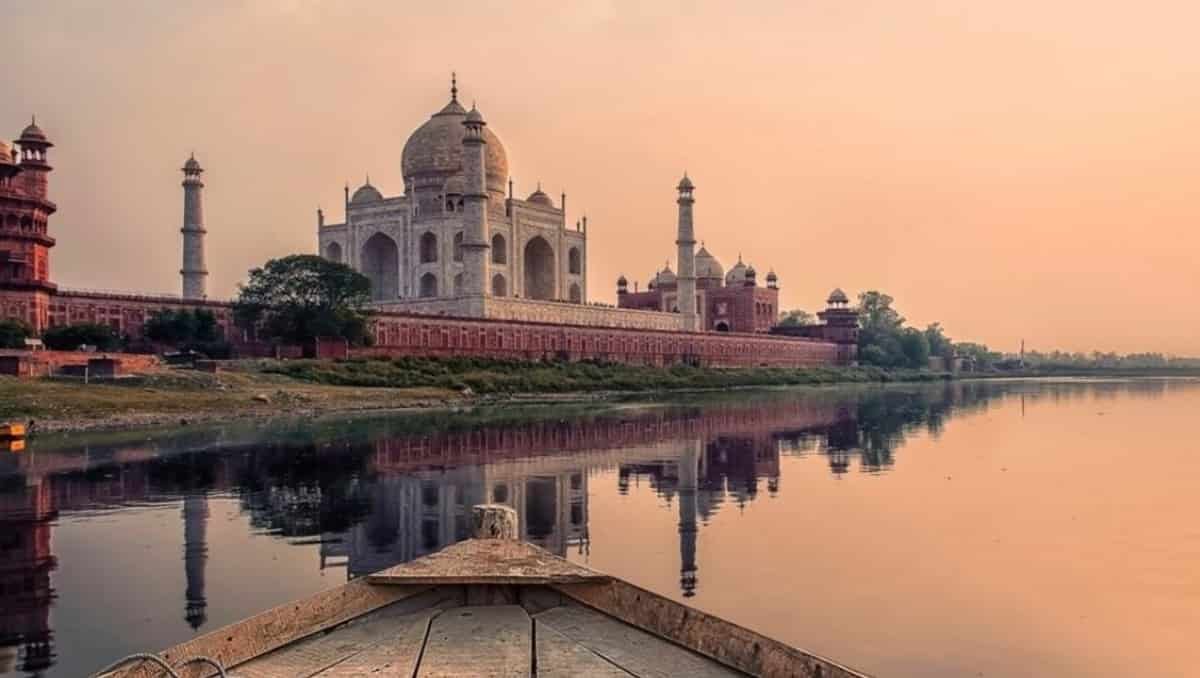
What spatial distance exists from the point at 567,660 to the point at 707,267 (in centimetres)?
7973

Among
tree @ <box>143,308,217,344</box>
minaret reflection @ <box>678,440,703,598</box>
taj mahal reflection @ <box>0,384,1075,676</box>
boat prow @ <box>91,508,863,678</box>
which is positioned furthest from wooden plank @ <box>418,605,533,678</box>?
tree @ <box>143,308,217,344</box>

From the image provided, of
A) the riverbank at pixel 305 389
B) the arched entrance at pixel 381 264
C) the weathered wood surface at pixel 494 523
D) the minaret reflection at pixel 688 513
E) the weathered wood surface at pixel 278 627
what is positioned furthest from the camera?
the arched entrance at pixel 381 264

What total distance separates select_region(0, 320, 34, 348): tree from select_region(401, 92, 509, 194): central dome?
33492 mm

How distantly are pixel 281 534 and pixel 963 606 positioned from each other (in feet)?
27.1

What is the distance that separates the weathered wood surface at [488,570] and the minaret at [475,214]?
4725 centimetres

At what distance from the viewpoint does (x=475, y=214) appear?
54125 mm

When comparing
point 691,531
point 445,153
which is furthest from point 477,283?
point 691,531

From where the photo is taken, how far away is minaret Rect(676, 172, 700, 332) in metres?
68.1

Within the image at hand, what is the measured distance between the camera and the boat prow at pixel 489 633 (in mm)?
5527

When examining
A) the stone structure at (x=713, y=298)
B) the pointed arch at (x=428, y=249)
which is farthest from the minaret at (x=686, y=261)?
the pointed arch at (x=428, y=249)

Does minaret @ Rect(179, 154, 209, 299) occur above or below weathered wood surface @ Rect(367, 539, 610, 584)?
above

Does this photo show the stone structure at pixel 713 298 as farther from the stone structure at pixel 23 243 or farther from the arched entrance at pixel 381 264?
the stone structure at pixel 23 243

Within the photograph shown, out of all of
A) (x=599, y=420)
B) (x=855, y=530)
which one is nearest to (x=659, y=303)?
(x=599, y=420)

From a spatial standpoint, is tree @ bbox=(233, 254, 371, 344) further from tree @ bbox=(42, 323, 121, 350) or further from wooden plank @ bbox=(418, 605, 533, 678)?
wooden plank @ bbox=(418, 605, 533, 678)
